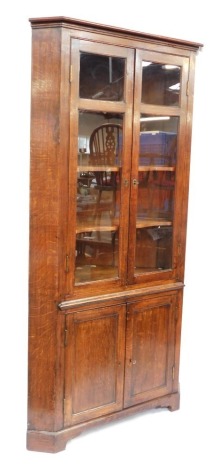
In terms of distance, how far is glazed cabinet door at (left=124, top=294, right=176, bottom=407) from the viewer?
2.71 m

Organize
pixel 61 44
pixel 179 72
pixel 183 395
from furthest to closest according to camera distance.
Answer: pixel 183 395 < pixel 179 72 < pixel 61 44

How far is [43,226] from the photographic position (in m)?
2.40

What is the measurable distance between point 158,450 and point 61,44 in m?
1.97

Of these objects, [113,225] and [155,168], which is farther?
[155,168]

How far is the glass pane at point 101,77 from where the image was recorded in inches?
92.6

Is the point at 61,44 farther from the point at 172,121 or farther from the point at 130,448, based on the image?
the point at 130,448

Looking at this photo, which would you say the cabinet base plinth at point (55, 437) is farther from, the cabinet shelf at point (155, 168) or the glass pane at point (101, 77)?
the glass pane at point (101, 77)

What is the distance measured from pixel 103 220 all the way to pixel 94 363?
70 centimetres

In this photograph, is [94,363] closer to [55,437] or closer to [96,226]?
[55,437]

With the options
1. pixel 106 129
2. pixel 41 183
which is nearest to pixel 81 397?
pixel 41 183

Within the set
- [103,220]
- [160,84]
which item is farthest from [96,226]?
[160,84]

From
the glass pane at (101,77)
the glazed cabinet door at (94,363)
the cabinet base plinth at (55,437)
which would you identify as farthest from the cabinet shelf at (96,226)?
the cabinet base plinth at (55,437)

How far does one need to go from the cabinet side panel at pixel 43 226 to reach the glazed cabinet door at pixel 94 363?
0.29 feet

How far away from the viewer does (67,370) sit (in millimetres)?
2510
